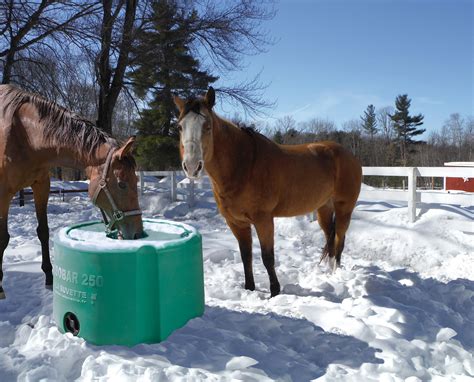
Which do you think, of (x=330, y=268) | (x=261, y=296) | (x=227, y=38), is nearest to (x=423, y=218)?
(x=330, y=268)

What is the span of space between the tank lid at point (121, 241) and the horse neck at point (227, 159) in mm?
532

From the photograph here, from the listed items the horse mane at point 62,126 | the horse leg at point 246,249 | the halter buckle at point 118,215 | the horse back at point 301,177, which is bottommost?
the horse leg at point 246,249

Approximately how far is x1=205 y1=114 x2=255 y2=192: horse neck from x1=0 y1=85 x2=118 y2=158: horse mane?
83 centimetres

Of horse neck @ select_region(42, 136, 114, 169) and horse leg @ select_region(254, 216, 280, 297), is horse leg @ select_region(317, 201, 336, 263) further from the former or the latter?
horse neck @ select_region(42, 136, 114, 169)

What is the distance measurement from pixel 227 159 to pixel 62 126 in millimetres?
1397

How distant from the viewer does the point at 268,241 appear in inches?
140

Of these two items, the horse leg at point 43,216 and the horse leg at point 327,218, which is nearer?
the horse leg at point 43,216

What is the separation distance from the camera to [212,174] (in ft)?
11.1

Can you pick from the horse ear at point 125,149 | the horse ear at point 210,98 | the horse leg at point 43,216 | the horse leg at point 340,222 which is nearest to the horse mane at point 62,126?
the horse ear at point 125,149

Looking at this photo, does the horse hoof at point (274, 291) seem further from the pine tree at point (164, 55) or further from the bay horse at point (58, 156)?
the pine tree at point (164, 55)

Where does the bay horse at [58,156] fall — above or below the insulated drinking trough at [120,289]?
above

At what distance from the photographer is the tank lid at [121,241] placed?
92.3 inches

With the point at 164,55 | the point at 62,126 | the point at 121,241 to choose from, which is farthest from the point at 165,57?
the point at 121,241

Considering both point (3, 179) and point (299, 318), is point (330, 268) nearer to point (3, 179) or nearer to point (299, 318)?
point (299, 318)
